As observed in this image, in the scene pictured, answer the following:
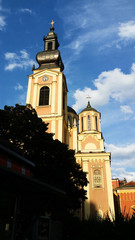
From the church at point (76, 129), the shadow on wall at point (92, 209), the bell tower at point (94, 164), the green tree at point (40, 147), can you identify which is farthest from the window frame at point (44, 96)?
the shadow on wall at point (92, 209)

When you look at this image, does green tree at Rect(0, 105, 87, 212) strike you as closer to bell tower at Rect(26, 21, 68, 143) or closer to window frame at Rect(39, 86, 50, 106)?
bell tower at Rect(26, 21, 68, 143)

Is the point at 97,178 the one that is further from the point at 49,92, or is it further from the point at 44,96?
the point at 49,92

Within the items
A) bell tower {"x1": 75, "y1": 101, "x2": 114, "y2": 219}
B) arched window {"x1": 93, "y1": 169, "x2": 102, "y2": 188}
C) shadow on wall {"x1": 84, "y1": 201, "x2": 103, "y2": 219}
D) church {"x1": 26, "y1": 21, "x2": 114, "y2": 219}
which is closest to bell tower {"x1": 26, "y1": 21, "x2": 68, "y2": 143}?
church {"x1": 26, "y1": 21, "x2": 114, "y2": 219}

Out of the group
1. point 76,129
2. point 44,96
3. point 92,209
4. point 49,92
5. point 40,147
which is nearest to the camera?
point 40,147

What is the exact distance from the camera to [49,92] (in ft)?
87.6

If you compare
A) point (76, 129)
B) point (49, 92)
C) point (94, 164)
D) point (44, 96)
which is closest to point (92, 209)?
point (94, 164)

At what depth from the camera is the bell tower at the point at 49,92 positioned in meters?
24.1

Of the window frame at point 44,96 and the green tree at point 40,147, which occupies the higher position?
the window frame at point 44,96

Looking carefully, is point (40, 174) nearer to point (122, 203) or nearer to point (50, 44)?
point (122, 203)

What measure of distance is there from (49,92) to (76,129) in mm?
6350

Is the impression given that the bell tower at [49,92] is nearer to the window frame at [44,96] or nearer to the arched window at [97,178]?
the window frame at [44,96]

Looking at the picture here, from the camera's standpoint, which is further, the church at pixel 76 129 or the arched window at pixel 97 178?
the arched window at pixel 97 178

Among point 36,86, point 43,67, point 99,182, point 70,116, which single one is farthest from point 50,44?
point 99,182

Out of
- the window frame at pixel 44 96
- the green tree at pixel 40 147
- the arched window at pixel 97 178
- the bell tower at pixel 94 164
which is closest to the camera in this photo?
the green tree at pixel 40 147
